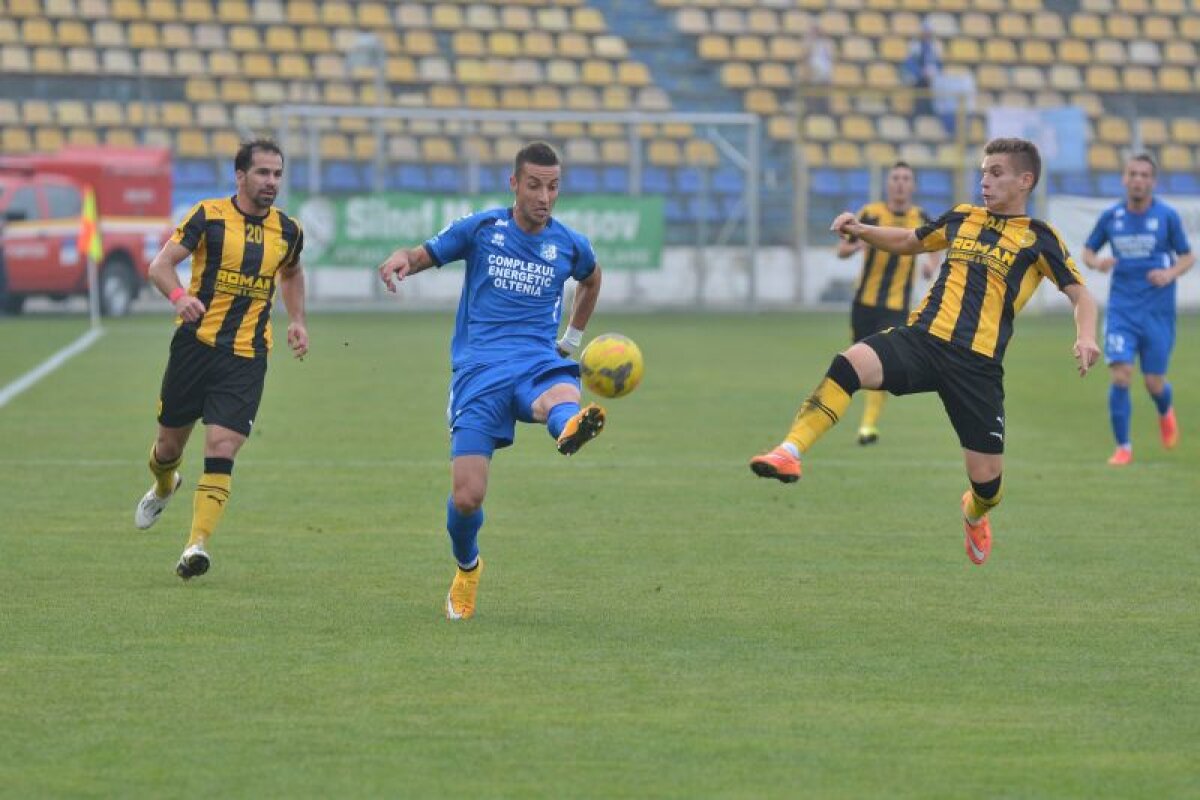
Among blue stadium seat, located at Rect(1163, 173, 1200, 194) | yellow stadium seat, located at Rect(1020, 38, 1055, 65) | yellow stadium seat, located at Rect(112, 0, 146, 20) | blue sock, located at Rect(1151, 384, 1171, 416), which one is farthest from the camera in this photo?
yellow stadium seat, located at Rect(1020, 38, 1055, 65)

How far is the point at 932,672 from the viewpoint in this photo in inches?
294

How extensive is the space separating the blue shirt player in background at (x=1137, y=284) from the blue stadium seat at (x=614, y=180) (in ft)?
72.2

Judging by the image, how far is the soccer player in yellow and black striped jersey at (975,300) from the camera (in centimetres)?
903

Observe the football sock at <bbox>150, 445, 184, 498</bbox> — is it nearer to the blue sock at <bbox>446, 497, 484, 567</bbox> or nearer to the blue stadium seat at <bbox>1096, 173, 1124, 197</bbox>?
the blue sock at <bbox>446, 497, 484, 567</bbox>

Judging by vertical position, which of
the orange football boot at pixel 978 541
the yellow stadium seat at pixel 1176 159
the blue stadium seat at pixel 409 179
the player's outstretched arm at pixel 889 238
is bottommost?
the yellow stadium seat at pixel 1176 159

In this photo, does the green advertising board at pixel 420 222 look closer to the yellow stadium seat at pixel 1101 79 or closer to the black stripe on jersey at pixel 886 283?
the yellow stadium seat at pixel 1101 79

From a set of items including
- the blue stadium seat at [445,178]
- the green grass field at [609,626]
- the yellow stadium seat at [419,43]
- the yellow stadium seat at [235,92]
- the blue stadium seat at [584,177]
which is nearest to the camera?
the green grass field at [609,626]

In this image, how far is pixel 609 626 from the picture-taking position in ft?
27.5

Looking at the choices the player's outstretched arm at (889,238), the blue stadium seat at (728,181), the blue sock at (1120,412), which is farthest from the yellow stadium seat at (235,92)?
the player's outstretched arm at (889,238)

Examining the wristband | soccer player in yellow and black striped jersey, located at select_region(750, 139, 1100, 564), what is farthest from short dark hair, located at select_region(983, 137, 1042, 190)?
the wristband

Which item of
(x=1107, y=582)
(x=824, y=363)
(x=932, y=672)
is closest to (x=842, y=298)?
(x=824, y=363)

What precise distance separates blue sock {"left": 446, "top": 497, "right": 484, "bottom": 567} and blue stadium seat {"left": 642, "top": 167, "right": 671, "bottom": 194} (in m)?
28.2

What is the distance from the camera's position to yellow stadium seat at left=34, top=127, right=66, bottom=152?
123 ft

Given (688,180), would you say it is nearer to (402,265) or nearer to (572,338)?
(572,338)
